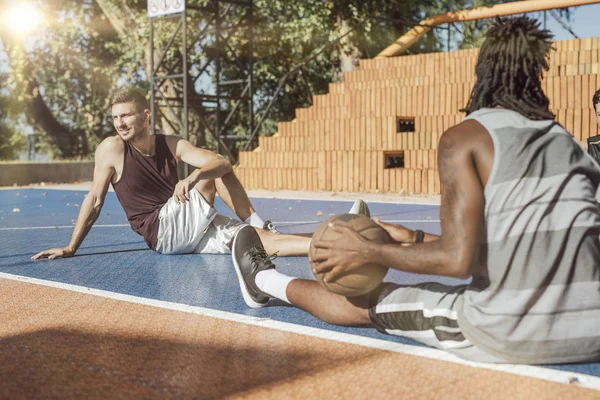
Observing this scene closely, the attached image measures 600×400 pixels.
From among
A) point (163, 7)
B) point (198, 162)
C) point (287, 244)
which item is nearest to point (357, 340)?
point (287, 244)

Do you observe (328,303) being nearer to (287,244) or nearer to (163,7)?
(287,244)

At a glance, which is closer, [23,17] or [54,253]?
[54,253]

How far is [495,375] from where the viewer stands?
8.48ft

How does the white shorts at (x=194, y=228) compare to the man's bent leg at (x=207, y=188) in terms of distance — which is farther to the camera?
the man's bent leg at (x=207, y=188)

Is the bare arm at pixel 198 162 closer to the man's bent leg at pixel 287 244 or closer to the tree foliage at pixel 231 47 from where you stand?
the man's bent leg at pixel 287 244

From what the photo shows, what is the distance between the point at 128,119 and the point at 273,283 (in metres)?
2.35

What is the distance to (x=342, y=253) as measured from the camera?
8.75 feet

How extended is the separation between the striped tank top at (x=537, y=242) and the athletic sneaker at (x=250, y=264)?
1.37 meters

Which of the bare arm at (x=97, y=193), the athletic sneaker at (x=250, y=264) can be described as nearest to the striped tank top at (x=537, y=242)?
the athletic sneaker at (x=250, y=264)

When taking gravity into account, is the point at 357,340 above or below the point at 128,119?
below

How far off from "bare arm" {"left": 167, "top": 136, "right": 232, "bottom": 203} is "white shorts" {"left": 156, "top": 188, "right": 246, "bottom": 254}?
273mm

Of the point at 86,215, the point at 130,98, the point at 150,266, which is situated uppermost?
the point at 130,98

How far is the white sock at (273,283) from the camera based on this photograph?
134 inches

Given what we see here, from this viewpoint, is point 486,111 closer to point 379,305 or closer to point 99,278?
point 379,305
